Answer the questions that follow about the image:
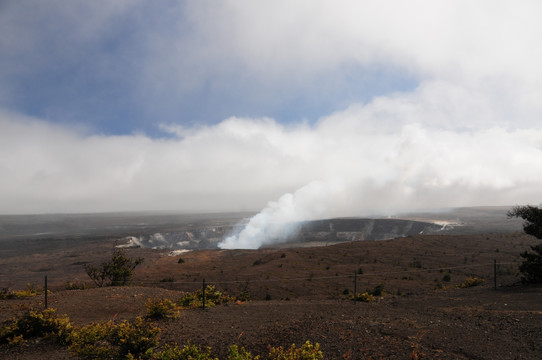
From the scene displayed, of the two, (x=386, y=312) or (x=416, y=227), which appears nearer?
(x=386, y=312)

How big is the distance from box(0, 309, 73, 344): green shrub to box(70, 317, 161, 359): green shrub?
19.1 inches

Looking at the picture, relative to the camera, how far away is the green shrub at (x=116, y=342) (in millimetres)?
6766

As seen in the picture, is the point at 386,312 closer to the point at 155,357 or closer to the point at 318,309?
the point at 318,309

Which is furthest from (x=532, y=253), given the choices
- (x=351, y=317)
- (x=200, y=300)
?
(x=200, y=300)

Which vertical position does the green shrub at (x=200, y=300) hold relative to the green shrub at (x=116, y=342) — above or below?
below

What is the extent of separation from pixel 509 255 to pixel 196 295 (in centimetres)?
3100

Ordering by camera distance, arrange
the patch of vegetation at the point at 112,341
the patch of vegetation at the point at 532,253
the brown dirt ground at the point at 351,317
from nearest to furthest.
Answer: the patch of vegetation at the point at 112,341, the brown dirt ground at the point at 351,317, the patch of vegetation at the point at 532,253

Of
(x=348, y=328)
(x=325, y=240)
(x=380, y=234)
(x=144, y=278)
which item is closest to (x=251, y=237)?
(x=325, y=240)

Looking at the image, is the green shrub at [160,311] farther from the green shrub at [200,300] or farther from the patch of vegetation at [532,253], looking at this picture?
the patch of vegetation at [532,253]

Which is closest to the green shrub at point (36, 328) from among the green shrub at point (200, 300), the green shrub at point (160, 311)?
the green shrub at point (160, 311)

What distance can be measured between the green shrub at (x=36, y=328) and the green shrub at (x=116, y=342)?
0.49 m

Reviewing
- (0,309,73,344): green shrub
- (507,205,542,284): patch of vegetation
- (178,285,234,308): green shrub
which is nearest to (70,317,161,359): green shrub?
(0,309,73,344): green shrub

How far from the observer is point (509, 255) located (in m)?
29.9

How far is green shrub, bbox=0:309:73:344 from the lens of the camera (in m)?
7.86
